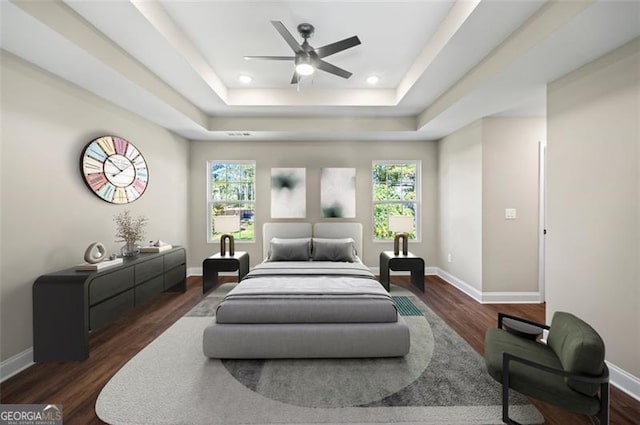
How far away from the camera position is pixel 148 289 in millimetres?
3295

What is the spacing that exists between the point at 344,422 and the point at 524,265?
354 centimetres

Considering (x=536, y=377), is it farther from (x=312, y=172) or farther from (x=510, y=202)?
(x=312, y=172)

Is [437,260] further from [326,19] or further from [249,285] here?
[326,19]

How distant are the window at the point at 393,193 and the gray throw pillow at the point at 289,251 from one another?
1671 mm

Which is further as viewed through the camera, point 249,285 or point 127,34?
point 249,285

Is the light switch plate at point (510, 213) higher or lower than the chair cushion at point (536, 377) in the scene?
higher

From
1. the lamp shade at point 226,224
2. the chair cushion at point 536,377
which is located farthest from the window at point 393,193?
the chair cushion at point 536,377

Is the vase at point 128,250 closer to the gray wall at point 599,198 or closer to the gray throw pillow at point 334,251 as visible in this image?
the gray throw pillow at point 334,251

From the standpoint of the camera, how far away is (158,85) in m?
3.10

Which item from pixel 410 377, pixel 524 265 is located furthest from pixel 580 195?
pixel 410 377

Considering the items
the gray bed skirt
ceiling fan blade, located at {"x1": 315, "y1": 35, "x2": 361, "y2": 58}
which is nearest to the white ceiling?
ceiling fan blade, located at {"x1": 315, "y1": 35, "x2": 361, "y2": 58}

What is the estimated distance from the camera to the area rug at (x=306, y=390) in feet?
5.67

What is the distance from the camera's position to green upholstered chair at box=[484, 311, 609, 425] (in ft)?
4.83

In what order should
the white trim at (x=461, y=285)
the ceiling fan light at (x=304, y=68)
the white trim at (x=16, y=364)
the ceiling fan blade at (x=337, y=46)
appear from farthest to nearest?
the white trim at (x=461, y=285), the ceiling fan light at (x=304, y=68), the ceiling fan blade at (x=337, y=46), the white trim at (x=16, y=364)
